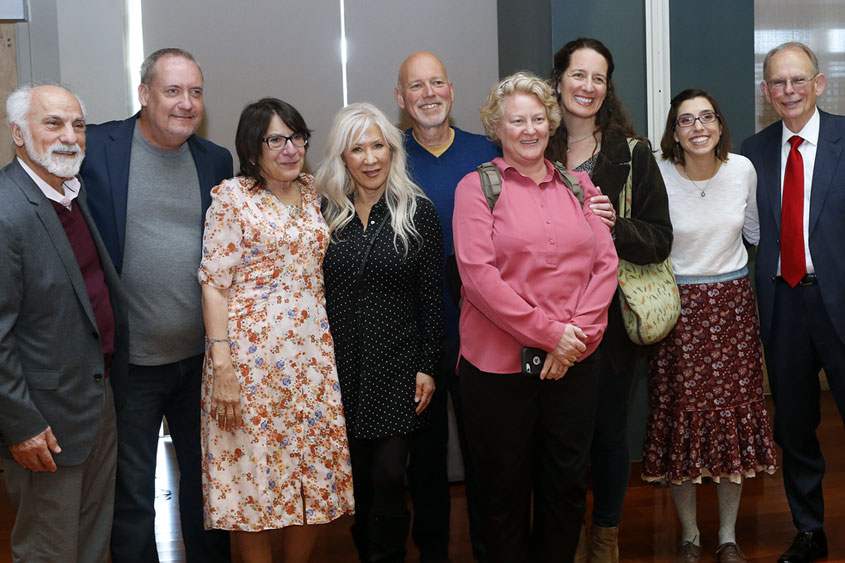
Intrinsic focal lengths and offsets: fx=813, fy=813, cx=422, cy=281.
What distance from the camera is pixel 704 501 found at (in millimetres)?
3809

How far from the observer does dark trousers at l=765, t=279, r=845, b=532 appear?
120 inches

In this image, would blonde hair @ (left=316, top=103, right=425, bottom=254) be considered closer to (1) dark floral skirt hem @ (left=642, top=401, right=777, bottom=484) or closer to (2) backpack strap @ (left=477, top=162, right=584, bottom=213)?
(2) backpack strap @ (left=477, top=162, right=584, bottom=213)

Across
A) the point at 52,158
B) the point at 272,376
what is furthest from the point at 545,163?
the point at 52,158

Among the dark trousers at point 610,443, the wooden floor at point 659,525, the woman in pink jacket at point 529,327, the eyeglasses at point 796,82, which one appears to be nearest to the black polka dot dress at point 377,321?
the woman in pink jacket at point 529,327

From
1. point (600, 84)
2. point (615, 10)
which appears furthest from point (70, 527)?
point (615, 10)

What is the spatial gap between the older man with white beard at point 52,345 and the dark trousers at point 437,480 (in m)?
1.13

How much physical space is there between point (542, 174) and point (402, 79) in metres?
0.87

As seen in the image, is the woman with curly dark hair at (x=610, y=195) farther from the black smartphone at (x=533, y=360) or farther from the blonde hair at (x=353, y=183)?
the blonde hair at (x=353, y=183)

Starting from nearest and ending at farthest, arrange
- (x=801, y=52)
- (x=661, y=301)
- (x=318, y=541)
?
(x=661, y=301) → (x=801, y=52) → (x=318, y=541)

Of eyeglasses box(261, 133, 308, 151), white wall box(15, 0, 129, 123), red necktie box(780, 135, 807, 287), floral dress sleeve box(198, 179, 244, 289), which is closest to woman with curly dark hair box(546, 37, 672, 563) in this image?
red necktie box(780, 135, 807, 287)

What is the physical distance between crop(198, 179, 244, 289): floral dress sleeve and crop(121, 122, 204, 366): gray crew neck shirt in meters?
0.13

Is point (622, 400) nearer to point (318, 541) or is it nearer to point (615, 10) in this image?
point (318, 541)

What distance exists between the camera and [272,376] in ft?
8.66

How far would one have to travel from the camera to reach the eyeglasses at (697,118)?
9.87 ft
